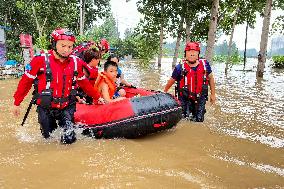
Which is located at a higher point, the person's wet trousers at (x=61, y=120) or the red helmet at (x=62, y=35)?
the red helmet at (x=62, y=35)

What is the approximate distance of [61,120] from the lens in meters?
5.01

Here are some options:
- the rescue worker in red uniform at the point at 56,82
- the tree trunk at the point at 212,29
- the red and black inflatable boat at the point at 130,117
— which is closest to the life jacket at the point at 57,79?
the rescue worker in red uniform at the point at 56,82

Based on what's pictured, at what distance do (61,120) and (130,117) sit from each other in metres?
1.04

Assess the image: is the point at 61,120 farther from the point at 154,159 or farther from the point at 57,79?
the point at 154,159

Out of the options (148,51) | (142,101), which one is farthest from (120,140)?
(148,51)

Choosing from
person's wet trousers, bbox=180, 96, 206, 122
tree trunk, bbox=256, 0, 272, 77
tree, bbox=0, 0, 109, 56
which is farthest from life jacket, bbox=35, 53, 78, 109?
tree, bbox=0, 0, 109, 56

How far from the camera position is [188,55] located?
20.4 ft

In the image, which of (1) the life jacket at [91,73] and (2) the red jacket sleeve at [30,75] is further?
(1) the life jacket at [91,73]

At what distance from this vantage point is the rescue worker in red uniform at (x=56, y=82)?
14.8 ft

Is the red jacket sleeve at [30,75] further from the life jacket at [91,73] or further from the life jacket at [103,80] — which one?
the life jacket at [103,80]

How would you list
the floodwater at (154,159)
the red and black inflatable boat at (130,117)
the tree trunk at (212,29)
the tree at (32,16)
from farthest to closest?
the tree at (32,16), the tree trunk at (212,29), the red and black inflatable boat at (130,117), the floodwater at (154,159)

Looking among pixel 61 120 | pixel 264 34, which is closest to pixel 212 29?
pixel 264 34

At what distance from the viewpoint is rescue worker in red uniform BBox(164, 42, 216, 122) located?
20.6 ft

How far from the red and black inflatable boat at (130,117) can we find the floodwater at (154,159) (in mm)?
150
